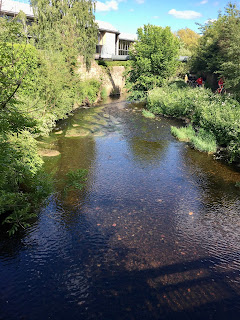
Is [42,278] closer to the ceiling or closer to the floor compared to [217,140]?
closer to the floor

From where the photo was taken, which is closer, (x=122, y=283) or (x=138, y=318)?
(x=138, y=318)

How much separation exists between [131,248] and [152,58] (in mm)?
25243

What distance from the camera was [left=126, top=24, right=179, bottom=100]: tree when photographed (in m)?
28.0

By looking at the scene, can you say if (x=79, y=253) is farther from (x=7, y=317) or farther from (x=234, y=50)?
(x=234, y=50)

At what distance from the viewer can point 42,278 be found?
620cm

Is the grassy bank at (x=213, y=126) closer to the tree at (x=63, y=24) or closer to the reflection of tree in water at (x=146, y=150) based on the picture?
the reflection of tree in water at (x=146, y=150)

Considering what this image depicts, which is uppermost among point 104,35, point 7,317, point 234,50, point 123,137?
point 104,35

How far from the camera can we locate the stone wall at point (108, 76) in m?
30.6

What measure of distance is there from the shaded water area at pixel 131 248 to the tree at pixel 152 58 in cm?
1807

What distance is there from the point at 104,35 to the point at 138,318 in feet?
151

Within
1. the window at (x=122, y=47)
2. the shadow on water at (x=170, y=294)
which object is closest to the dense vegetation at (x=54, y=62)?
the shadow on water at (x=170, y=294)

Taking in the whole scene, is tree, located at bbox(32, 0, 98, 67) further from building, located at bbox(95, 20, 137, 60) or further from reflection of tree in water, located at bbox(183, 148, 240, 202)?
reflection of tree in water, located at bbox(183, 148, 240, 202)

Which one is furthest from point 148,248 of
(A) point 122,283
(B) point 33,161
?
(B) point 33,161

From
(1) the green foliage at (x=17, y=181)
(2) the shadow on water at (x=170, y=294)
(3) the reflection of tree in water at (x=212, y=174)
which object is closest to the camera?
Answer: (2) the shadow on water at (x=170, y=294)
